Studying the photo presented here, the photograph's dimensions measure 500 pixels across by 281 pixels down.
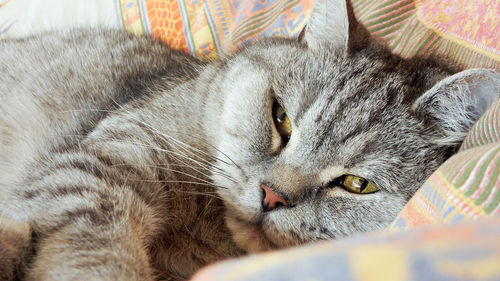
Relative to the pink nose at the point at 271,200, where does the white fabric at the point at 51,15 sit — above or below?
above

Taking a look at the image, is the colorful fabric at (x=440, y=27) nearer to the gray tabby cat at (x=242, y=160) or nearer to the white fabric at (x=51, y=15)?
the gray tabby cat at (x=242, y=160)

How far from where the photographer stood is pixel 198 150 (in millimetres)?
1126

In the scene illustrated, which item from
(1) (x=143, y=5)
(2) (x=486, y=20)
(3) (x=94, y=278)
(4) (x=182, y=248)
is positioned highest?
(2) (x=486, y=20)

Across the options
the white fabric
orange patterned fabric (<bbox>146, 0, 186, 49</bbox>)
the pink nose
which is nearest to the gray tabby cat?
the pink nose

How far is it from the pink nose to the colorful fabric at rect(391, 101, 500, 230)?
0.27m

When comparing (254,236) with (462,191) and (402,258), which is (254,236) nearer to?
(462,191)

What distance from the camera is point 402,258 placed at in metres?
0.35

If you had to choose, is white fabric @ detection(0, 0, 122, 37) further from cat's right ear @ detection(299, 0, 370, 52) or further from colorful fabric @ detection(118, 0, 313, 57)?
cat's right ear @ detection(299, 0, 370, 52)

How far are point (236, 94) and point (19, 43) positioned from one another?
110 cm

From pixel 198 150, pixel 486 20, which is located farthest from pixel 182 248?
pixel 486 20

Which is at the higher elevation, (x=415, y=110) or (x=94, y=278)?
(x=415, y=110)

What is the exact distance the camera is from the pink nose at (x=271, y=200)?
3.04 feet

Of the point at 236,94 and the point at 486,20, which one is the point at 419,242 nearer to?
the point at 236,94

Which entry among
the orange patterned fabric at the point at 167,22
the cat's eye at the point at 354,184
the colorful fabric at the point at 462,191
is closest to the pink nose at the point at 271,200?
the cat's eye at the point at 354,184
